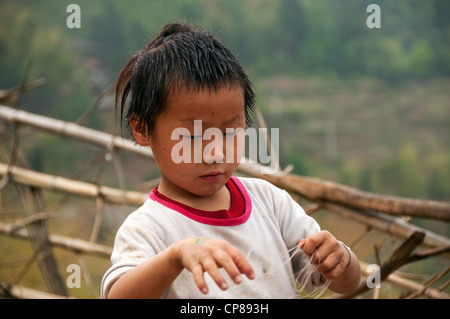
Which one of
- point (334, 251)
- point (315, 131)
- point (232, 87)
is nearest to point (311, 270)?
point (334, 251)

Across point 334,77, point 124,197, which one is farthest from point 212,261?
point 334,77

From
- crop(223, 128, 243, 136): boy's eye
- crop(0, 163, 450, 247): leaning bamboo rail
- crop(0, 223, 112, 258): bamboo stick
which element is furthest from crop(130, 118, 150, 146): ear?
crop(0, 223, 112, 258): bamboo stick

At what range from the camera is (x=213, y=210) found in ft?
2.25

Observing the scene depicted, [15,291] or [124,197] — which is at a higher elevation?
[124,197]

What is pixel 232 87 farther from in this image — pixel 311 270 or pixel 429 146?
pixel 429 146

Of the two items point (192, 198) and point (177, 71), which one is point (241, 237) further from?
point (177, 71)

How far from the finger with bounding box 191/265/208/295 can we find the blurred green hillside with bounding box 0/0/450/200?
2012 mm

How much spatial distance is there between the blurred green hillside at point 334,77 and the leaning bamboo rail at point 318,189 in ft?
3.12

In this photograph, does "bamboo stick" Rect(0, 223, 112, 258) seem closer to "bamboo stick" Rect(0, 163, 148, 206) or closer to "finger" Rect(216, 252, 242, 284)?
"bamboo stick" Rect(0, 163, 148, 206)

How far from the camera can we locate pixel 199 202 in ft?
2.26

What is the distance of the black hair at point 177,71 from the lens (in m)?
0.63

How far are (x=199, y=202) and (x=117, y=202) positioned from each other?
0.88 meters

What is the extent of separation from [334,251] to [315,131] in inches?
81.3

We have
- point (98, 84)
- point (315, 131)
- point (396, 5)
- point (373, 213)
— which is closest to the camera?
point (373, 213)
